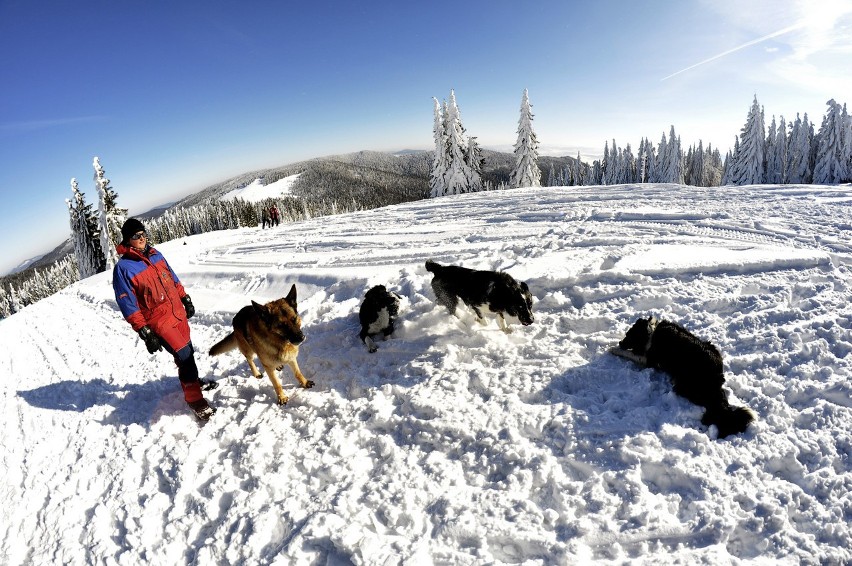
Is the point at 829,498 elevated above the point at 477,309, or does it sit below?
below

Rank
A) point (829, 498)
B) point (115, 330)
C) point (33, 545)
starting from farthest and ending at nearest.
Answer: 1. point (115, 330)
2. point (33, 545)
3. point (829, 498)

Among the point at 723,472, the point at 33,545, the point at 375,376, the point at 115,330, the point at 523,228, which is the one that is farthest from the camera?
the point at 523,228

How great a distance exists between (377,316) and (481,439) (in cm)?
265

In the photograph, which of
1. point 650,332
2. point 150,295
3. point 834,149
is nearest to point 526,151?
point 834,149

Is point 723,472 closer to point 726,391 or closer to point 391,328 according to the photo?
point 726,391

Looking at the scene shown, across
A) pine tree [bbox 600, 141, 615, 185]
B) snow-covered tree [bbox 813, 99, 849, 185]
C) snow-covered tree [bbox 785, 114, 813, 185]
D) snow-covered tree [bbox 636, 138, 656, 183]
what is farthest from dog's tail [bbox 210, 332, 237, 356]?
pine tree [bbox 600, 141, 615, 185]

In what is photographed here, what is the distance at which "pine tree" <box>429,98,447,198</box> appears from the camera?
39.1 meters

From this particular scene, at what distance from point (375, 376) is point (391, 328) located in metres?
1.07

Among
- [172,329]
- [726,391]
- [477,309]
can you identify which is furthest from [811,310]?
[172,329]

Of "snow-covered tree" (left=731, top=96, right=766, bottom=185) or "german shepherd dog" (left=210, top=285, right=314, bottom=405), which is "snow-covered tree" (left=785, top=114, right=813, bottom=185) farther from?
"german shepherd dog" (left=210, top=285, right=314, bottom=405)

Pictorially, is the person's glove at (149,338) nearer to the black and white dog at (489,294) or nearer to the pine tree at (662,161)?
the black and white dog at (489,294)

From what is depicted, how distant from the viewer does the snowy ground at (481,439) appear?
9.55ft

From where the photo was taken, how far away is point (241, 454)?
13.4 feet

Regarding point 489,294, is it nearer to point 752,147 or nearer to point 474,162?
point 474,162
